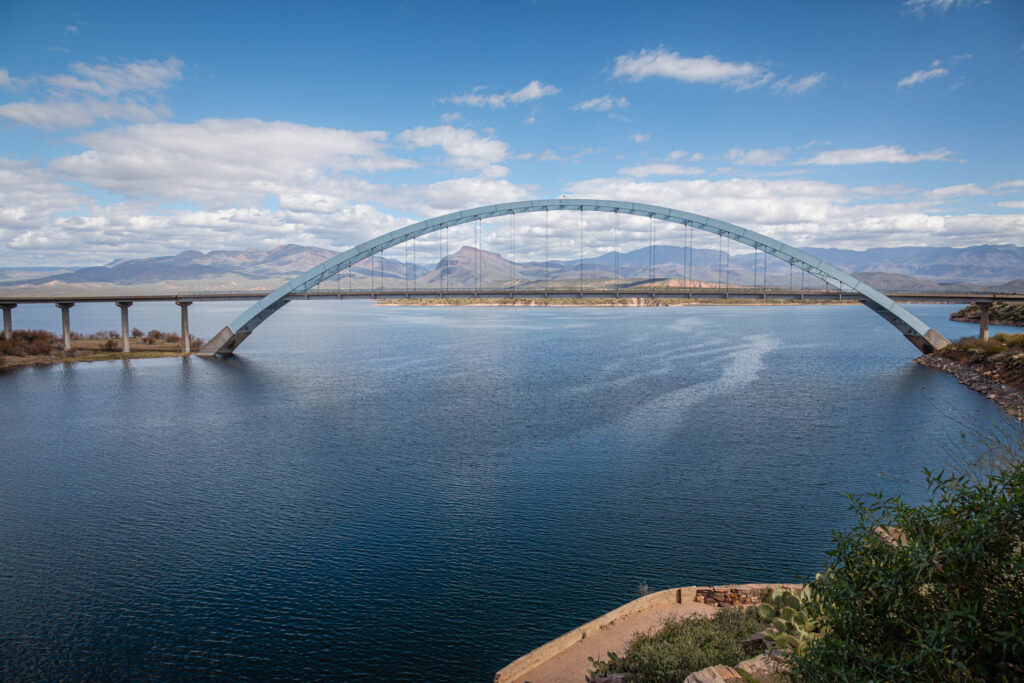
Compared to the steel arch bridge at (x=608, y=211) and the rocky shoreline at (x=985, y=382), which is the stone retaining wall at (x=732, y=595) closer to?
the rocky shoreline at (x=985, y=382)

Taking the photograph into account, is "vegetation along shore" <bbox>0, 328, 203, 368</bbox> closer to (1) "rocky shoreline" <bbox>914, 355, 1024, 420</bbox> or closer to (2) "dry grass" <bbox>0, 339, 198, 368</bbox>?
(2) "dry grass" <bbox>0, 339, 198, 368</bbox>

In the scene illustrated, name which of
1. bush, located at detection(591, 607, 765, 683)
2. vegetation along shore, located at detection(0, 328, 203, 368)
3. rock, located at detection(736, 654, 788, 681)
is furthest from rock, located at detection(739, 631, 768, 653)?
vegetation along shore, located at detection(0, 328, 203, 368)

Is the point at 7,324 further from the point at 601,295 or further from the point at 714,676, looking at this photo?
the point at 714,676

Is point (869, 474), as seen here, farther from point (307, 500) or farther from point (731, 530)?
point (307, 500)

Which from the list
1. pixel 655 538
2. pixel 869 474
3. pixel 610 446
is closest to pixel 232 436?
pixel 610 446

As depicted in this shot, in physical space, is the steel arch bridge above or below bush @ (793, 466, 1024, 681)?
above

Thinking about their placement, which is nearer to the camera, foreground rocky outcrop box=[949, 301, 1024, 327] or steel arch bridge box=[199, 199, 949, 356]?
steel arch bridge box=[199, 199, 949, 356]
